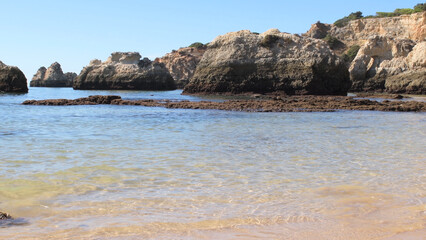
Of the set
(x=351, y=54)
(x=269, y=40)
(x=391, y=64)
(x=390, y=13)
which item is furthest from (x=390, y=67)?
(x=390, y=13)

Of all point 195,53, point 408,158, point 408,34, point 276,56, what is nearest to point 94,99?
point 276,56

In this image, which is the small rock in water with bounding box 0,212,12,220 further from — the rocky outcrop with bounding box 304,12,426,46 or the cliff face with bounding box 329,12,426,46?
the rocky outcrop with bounding box 304,12,426,46

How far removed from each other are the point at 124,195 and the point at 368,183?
2.92 metres

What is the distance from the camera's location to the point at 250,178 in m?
5.53

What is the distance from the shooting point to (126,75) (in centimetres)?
5806

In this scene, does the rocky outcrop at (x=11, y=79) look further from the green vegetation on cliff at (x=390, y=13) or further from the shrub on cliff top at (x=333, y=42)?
the green vegetation on cliff at (x=390, y=13)

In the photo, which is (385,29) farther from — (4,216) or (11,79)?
(4,216)

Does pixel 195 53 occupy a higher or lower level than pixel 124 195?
higher

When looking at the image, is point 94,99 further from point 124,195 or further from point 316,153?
point 124,195

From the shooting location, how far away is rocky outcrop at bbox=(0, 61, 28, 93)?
4534cm

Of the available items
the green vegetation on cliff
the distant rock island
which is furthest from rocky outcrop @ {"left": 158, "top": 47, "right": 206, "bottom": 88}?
the green vegetation on cliff

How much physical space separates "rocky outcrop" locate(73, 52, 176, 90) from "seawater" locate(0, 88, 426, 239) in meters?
48.8

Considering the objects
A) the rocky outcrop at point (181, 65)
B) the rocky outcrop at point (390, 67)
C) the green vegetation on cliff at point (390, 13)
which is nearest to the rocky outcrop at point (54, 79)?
the rocky outcrop at point (181, 65)

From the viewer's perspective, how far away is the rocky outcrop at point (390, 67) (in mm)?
39781
